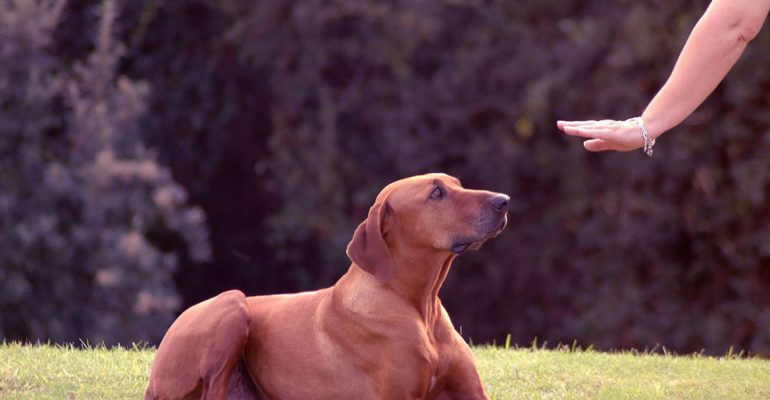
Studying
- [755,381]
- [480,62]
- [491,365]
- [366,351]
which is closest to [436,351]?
[366,351]

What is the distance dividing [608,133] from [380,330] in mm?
1170

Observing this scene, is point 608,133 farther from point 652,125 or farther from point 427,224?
point 427,224

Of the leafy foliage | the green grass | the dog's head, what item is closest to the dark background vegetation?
the leafy foliage

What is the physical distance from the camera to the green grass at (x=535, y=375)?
6031 millimetres

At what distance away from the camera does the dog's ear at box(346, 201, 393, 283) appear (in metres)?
5.14

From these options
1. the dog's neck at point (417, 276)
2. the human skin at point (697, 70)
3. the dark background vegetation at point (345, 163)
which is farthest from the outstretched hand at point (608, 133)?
the dark background vegetation at point (345, 163)

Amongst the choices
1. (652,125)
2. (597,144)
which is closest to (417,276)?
(597,144)

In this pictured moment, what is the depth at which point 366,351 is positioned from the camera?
5.14m

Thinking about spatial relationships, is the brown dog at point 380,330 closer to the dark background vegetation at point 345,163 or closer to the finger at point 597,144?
the finger at point 597,144

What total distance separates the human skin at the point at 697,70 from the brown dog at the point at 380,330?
1.92 feet

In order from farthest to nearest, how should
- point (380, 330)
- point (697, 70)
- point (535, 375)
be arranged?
1. point (535, 375)
2. point (380, 330)
3. point (697, 70)

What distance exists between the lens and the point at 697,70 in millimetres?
4719

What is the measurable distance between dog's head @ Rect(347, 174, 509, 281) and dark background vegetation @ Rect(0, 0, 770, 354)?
22.5 ft

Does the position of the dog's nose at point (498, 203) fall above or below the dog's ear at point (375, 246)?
above
